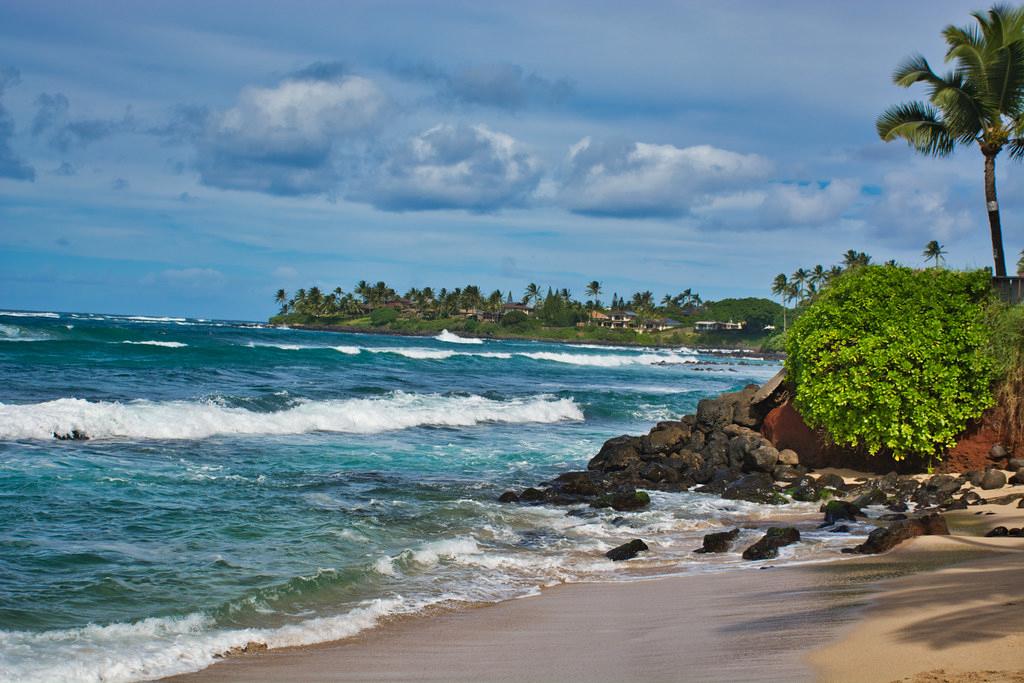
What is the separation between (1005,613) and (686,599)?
2.77 m

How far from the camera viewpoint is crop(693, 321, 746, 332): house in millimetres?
149125

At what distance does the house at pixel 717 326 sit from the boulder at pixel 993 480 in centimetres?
13837

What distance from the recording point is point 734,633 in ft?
21.7

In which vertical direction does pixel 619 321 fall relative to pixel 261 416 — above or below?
above

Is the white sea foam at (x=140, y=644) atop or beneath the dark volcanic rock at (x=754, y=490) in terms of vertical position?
beneath

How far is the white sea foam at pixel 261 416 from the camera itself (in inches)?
711

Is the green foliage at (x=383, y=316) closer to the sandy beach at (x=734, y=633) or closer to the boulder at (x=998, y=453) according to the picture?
the boulder at (x=998, y=453)

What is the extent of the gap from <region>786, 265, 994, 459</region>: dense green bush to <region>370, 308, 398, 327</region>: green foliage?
139057 mm

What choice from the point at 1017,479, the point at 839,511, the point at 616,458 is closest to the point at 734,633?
the point at 839,511

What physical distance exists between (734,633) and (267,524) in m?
6.41

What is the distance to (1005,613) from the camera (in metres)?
5.92

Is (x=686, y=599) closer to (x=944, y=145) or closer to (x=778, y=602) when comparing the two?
(x=778, y=602)

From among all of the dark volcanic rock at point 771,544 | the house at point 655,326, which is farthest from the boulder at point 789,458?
the house at point 655,326

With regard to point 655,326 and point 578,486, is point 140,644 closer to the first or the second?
point 578,486
